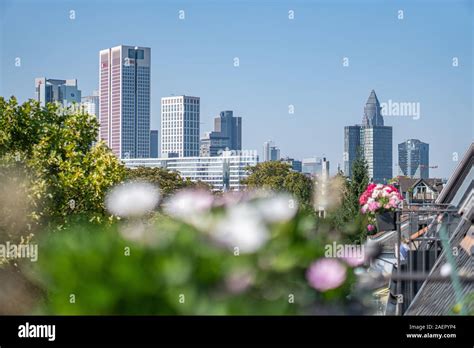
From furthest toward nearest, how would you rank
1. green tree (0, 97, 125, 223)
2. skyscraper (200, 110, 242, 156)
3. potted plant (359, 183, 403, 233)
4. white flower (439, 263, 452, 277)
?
green tree (0, 97, 125, 223), potted plant (359, 183, 403, 233), skyscraper (200, 110, 242, 156), white flower (439, 263, 452, 277)

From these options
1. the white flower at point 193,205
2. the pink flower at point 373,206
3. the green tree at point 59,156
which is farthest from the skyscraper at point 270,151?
the green tree at point 59,156

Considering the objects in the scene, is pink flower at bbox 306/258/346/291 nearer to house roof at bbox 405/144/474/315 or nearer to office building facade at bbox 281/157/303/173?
house roof at bbox 405/144/474/315

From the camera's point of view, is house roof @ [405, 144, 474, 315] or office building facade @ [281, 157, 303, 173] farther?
office building facade @ [281, 157, 303, 173]

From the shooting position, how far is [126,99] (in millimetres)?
3027

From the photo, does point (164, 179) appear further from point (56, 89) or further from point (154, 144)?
point (56, 89)

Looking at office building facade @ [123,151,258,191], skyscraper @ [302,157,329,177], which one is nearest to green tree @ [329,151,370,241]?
skyscraper @ [302,157,329,177]

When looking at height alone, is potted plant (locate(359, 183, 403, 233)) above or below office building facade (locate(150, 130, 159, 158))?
below

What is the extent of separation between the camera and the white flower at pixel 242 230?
1201 millimetres

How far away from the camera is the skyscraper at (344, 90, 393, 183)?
281cm

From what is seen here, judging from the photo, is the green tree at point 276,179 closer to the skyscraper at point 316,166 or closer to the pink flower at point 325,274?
the skyscraper at point 316,166

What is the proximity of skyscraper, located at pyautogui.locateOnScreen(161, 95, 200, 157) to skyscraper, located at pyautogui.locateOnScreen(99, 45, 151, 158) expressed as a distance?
7cm

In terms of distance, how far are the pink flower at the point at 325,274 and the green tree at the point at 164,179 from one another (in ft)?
4.82

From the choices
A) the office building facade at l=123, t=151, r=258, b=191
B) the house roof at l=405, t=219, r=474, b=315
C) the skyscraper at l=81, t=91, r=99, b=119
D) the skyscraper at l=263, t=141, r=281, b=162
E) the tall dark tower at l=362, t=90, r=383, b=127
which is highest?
the skyscraper at l=81, t=91, r=99, b=119
